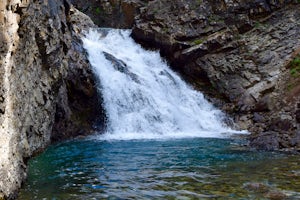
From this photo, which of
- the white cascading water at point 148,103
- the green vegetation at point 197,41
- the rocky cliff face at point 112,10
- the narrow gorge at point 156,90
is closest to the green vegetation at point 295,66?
the narrow gorge at point 156,90

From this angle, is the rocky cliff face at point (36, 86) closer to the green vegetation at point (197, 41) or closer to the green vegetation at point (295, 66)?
the green vegetation at point (197, 41)

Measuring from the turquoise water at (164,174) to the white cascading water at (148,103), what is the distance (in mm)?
5812

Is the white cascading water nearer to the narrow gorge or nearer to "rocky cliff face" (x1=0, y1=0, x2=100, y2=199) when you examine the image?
the narrow gorge

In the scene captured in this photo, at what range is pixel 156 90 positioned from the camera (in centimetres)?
2319

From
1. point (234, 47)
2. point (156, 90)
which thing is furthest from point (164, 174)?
point (234, 47)

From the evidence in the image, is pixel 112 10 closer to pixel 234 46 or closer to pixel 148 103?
pixel 234 46

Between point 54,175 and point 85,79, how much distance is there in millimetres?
12314

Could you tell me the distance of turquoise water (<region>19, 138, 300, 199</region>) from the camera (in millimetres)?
7168

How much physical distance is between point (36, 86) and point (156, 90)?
459 inches

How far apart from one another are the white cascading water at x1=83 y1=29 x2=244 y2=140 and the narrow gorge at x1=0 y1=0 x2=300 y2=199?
77 mm

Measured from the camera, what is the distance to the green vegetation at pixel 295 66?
2216 centimetres

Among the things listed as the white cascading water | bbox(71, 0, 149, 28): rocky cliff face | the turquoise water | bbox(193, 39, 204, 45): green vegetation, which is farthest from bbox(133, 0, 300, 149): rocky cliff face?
the turquoise water

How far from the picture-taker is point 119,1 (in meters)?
38.7

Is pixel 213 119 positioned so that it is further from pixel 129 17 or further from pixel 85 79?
pixel 129 17
